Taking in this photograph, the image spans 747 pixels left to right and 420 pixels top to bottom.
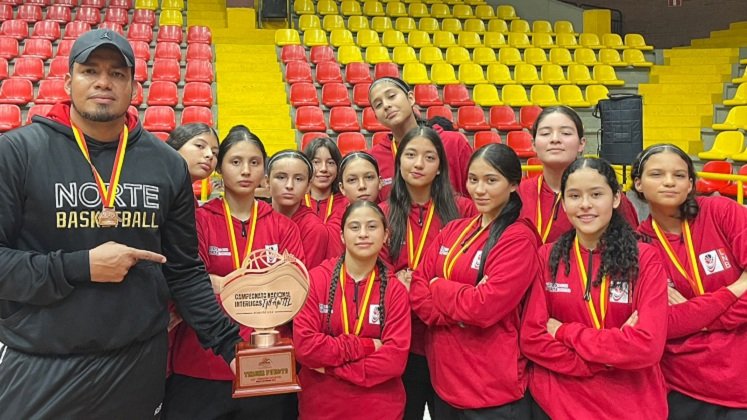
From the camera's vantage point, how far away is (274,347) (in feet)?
5.53

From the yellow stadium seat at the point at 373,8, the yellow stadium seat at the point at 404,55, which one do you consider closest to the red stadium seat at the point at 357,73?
the yellow stadium seat at the point at 404,55

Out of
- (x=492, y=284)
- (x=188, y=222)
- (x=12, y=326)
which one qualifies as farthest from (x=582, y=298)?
(x=12, y=326)

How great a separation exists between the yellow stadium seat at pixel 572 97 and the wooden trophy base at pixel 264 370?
6.61m

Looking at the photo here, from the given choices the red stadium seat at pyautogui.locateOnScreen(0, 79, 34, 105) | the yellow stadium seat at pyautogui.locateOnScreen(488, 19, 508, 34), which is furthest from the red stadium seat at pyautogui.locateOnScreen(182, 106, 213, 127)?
the yellow stadium seat at pyautogui.locateOnScreen(488, 19, 508, 34)

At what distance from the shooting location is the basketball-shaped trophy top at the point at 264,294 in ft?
5.72

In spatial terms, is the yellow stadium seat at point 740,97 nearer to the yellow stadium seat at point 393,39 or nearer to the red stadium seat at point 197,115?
the yellow stadium seat at point 393,39

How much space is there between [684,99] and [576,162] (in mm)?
7584

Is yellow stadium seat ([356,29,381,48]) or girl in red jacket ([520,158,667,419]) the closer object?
girl in red jacket ([520,158,667,419])

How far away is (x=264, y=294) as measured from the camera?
1.76m

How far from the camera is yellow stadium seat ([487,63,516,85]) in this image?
307 inches

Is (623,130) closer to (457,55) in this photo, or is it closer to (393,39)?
(457,55)

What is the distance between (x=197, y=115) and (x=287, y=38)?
8.53 ft

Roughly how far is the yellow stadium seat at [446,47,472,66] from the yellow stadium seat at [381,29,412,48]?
67 centimetres

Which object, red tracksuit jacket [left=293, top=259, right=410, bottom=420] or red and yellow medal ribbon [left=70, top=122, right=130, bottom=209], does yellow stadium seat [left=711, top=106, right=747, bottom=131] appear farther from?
red and yellow medal ribbon [left=70, top=122, right=130, bottom=209]
